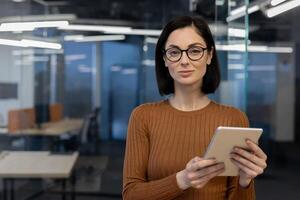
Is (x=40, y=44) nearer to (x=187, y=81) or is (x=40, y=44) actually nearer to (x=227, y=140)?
(x=187, y=81)

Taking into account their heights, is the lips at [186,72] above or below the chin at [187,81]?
above

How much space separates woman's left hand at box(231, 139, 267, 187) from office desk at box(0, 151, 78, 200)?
240 cm

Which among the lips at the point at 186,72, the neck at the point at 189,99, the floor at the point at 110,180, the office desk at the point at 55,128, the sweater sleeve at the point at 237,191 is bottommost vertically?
the floor at the point at 110,180

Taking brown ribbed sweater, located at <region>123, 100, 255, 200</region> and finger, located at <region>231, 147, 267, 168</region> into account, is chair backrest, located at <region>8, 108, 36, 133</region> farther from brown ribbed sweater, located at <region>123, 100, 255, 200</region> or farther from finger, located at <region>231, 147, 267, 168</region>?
finger, located at <region>231, 147, 267, 168</region>

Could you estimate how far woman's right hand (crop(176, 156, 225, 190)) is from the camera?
1.01 metres

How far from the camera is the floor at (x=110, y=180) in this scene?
4.41 m

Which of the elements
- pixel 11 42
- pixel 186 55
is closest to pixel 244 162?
pixel 186 55

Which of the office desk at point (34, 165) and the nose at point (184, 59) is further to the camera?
the office desk at point (34, 165)

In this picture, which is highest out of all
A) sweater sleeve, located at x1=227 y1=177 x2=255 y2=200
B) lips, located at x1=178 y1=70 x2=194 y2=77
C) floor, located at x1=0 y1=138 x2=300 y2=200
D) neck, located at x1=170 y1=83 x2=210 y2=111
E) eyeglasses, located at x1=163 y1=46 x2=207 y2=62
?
eyeglasses, located at x1=163 y1=46 x2=207 y2=62

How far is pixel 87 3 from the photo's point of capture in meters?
6.90

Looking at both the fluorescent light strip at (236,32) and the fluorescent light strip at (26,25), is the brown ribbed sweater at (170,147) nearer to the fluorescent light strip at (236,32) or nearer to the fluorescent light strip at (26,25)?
the fluorescent light strip at (236,32)

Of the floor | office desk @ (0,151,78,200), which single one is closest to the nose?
office desk @ (0,151,78,200)

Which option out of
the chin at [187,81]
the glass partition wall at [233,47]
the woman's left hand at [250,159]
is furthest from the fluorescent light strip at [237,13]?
the woman's left hand at [250,159]

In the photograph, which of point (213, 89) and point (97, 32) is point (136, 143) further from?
point (97, 32)
